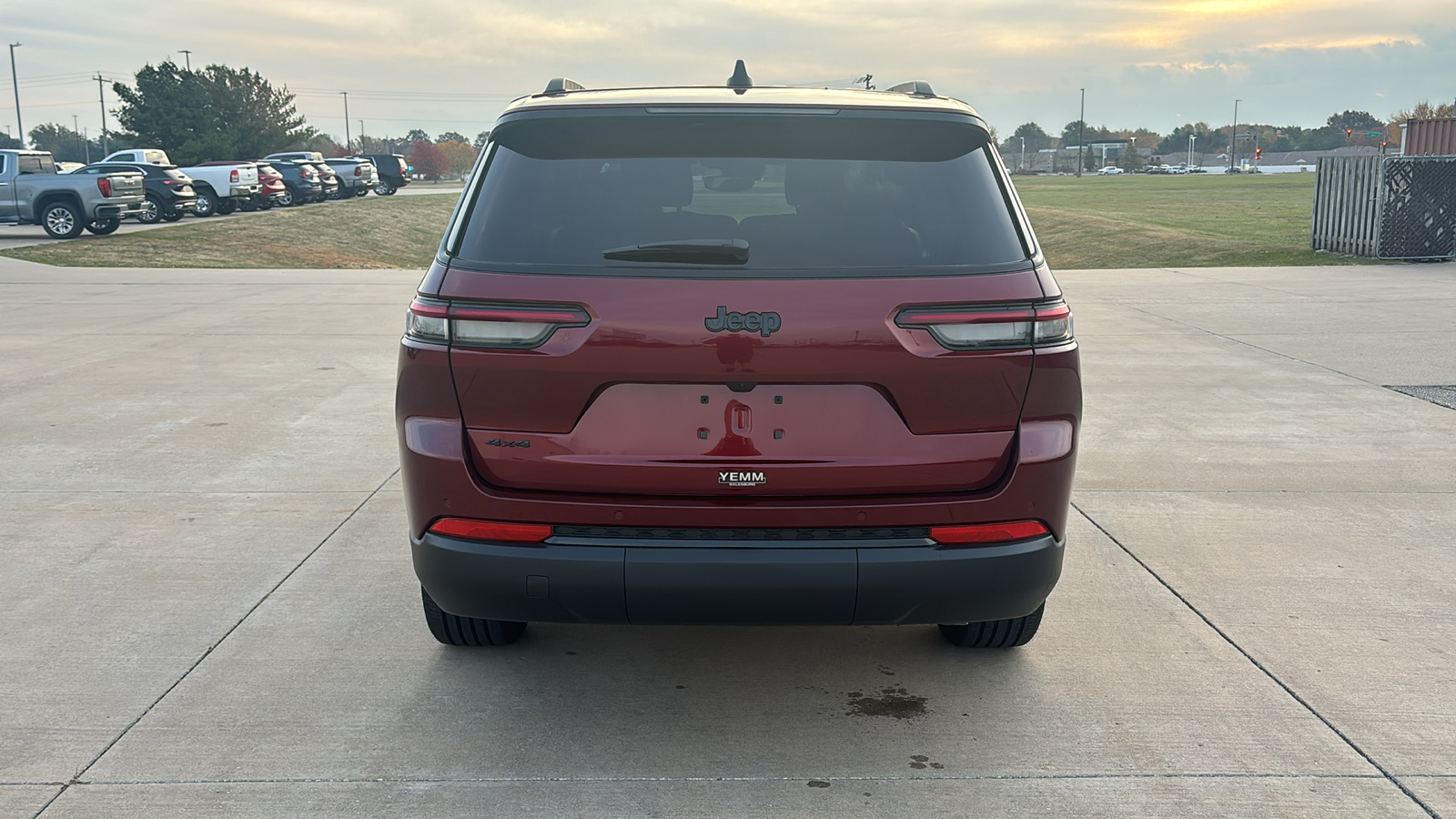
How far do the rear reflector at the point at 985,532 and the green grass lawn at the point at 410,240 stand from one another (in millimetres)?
20036

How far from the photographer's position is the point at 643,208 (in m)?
3.28

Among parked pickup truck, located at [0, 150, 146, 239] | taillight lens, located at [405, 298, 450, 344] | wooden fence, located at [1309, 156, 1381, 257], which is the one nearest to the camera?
taillight lens, located at [405, 298, 450, 344]

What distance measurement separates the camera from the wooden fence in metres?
20.3

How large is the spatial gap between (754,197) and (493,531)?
1160 millimetres

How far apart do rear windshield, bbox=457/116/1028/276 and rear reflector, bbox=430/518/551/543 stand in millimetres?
705

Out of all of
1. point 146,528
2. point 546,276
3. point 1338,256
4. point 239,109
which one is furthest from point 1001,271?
point 239,109

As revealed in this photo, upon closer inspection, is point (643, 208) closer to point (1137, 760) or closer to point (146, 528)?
point (1137, 760)

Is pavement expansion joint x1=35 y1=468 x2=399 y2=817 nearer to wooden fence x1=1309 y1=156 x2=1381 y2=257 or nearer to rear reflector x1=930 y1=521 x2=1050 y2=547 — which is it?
rear reflector x1=930 y1=521 x2=1050 y2=547

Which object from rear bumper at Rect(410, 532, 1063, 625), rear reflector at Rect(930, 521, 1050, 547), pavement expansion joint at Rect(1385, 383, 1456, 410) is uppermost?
rear reflector at Rect(930, 521, 1050, 547)

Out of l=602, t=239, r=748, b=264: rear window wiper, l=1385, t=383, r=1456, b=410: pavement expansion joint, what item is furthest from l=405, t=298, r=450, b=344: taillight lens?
l=1385, t=383, r=1456, b=410: pavement expansion joint

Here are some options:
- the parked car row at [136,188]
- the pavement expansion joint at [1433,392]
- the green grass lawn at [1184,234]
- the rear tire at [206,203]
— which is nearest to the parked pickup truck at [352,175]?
the parked car row at [136,188]

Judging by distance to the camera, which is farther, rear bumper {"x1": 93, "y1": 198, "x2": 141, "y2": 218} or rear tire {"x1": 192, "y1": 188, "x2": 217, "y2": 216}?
rear tire {"x1": 192, "y1": 188, "x2": 217, "y2": 216}

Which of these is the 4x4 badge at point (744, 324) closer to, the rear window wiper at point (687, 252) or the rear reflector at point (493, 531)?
the rear window wiper at point (687, 252)

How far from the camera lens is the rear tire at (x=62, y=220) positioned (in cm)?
2717
